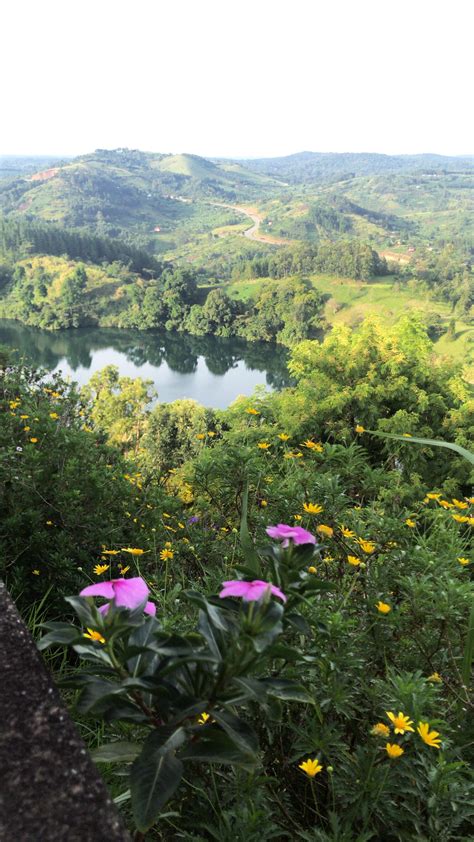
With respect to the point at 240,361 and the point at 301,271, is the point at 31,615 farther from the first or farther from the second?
the point at 301,271

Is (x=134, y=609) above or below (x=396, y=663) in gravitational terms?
above

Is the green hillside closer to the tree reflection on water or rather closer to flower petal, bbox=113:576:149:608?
the tree reflection on water

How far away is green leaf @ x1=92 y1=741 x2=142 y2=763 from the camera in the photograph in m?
0.77

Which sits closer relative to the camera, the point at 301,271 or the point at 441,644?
the point at 441,644

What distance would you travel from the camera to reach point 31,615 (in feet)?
5.81

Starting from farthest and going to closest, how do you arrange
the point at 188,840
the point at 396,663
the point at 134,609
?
the point at 396,663 < the point at 188,840 < the point at 134,609

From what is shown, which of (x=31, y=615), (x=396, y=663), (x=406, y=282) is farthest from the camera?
(x=406, y=282)

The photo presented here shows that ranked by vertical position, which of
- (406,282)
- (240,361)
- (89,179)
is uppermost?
(89,179)

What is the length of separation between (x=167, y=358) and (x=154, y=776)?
6157cm

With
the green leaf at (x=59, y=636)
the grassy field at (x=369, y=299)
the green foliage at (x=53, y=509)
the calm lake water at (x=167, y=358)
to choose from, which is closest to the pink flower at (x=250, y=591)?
the green leaf at (x=59, y=636)

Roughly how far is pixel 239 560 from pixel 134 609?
3.72 feet

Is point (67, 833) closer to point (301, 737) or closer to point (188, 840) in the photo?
point (188, 840)

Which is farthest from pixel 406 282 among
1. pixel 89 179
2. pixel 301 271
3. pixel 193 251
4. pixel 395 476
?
pixel 89 179

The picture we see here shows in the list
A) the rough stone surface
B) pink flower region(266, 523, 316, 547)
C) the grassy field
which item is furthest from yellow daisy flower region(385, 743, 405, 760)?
the grassy field
